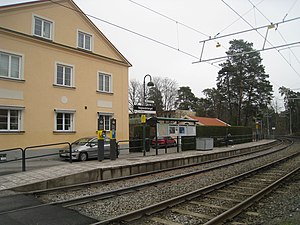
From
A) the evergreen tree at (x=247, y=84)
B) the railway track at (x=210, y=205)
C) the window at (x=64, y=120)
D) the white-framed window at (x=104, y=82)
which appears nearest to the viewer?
the railway track at (x=210, y=205)

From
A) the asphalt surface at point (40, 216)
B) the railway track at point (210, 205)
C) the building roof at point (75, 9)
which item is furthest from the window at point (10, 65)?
the railway track at point (210, 205)

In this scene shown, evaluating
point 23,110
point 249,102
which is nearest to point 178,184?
point 23,110

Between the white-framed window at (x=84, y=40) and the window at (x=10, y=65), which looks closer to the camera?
the window at (x=10, y=65)

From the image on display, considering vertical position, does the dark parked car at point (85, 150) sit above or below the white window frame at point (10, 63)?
below

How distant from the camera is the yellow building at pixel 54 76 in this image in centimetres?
1541

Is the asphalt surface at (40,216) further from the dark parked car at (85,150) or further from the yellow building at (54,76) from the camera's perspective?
the yellow building at (54,76)

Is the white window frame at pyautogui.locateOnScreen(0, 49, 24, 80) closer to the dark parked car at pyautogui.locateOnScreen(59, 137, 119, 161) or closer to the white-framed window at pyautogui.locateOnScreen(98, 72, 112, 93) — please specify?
the dark parked car at pyautogui.locateOnScreen(59, 137, 119, 161)

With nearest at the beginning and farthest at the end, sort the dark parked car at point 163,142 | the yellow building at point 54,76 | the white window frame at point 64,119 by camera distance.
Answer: the yellow building at point 54,76 → the white window frame at point 64,119 → the dark parked car at point 163,142

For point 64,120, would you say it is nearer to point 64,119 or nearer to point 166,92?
point 64,119

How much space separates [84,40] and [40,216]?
16112mm

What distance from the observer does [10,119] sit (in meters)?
15.3

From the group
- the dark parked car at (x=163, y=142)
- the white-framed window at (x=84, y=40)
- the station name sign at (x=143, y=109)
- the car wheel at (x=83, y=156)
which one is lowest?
the car wheel at (x=83, y=156)

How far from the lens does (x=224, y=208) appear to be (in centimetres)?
641

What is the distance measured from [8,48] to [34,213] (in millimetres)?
12438
